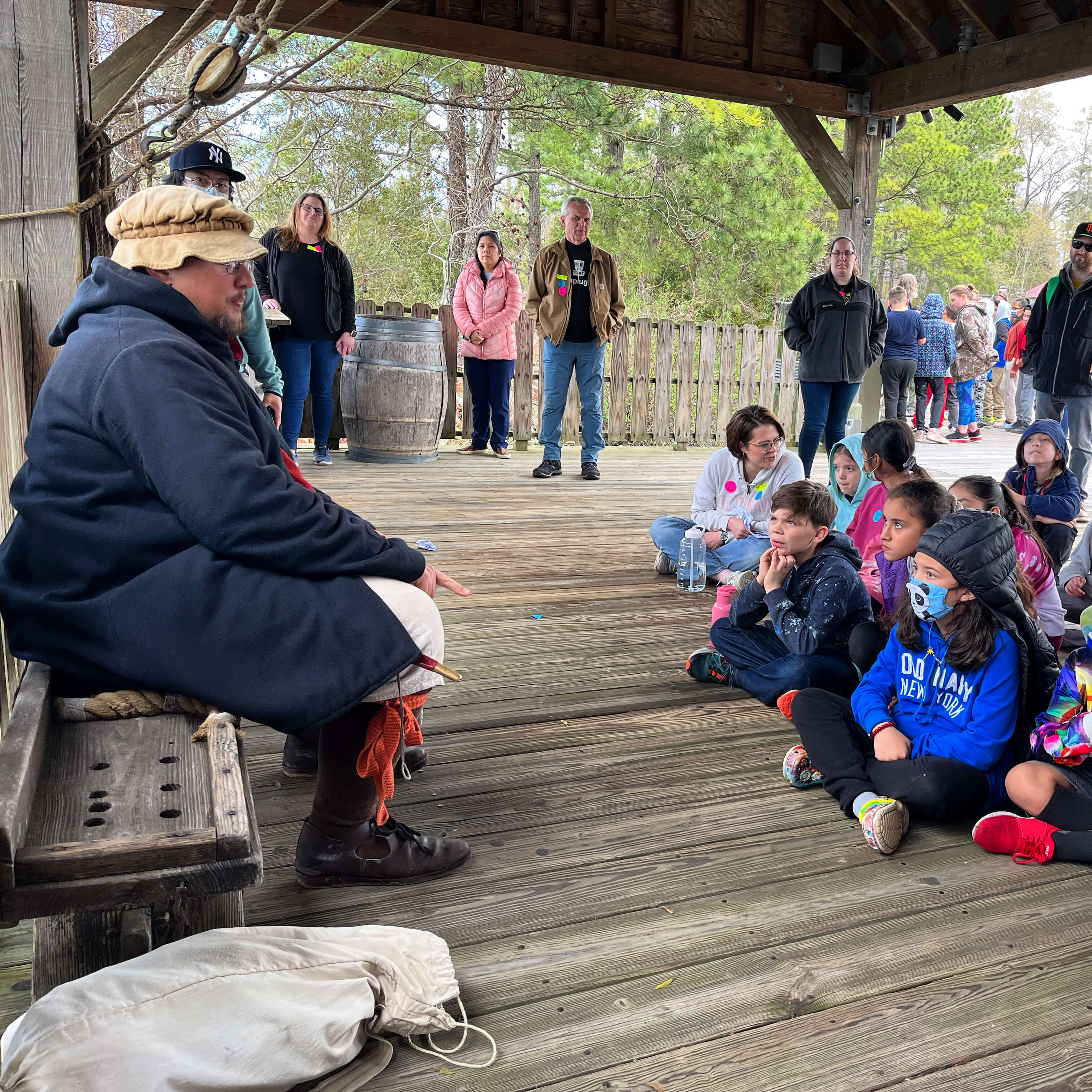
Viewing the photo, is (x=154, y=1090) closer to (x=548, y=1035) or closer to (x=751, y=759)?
(x=548, y=1035)

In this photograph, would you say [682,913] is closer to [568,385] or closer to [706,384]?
[568,385]

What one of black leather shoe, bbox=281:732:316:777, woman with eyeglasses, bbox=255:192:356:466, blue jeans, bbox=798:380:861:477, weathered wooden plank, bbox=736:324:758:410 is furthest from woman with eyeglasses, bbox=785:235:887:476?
black leather shoe, bbox=281:732:316:777

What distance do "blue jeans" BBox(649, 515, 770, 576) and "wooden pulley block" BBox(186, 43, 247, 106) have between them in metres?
2.65

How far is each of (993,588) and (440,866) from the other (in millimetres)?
1356

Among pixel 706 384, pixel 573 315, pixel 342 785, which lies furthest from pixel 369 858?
pixel 706 384

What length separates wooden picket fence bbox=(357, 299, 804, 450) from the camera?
879 centimetres

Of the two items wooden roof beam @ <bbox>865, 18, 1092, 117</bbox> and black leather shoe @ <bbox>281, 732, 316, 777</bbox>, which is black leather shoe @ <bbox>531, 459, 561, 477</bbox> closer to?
wooden roof beam @ <bbox>865, 18, 1092, 117</bbox>

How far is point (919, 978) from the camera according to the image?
5.83ft

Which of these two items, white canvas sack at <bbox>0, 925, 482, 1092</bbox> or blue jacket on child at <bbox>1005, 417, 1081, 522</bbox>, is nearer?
white canvas sack at <bbox>0, 925, 482, 1092</bbox>

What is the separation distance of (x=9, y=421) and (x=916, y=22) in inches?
260

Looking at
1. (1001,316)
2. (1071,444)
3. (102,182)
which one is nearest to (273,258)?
(102,182)

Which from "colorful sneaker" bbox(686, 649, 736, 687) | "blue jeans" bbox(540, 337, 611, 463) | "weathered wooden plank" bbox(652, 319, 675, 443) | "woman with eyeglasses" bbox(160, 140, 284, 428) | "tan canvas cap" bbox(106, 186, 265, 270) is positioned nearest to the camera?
"tan canvas cap" bbox(106, 186, 265, 270)

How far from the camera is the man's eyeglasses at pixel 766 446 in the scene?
4078mm

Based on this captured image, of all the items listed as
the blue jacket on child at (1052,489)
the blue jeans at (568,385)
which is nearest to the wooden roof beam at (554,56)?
the blue jeans at (568,385)
